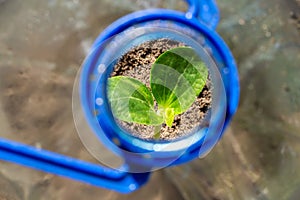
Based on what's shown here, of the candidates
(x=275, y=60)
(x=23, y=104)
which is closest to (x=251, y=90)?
(x=275, y=60)

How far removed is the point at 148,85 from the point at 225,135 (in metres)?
0.21

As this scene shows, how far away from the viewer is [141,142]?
3.49 feet

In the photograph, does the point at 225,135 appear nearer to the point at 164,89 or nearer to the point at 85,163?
the point at 164,89

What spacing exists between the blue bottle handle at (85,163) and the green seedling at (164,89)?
10 centimetres

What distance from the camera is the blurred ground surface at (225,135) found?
42.3 inches

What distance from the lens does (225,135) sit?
108 centimetres

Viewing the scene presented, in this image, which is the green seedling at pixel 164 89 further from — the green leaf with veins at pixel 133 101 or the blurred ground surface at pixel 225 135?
the blurred ground surface at pixel 225 135

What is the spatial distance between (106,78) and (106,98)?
0.05 m

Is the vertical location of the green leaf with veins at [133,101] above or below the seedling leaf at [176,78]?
below

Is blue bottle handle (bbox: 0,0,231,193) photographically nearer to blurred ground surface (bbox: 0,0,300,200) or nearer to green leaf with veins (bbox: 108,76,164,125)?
blurred ground surface (bbox: 0,0,300,200)

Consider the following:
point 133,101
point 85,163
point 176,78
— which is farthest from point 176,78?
point 85,163

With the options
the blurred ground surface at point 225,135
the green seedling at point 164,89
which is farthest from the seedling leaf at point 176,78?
the blurred ground surface at point 225,135

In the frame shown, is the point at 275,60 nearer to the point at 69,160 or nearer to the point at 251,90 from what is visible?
the point at 251,90

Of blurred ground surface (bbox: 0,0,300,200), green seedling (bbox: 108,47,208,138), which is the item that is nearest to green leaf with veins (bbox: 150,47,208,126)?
green seedling (bbox: 108,47,208,138)
